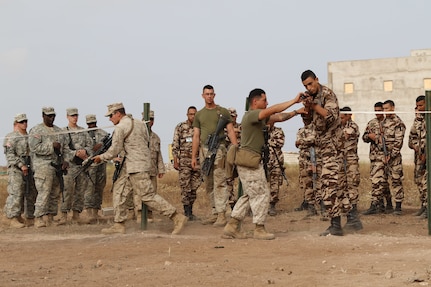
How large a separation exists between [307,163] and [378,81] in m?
34.3

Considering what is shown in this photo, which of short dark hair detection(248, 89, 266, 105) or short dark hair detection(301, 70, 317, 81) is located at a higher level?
short dark hair detection(301, 70, 317, 81)

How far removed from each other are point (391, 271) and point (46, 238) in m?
5.59

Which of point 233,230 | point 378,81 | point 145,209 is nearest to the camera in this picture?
point 233,230

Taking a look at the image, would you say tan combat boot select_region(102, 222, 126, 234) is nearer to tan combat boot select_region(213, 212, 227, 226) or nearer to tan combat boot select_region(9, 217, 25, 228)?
tan combat boot select_region(213, 212, 227, 226)

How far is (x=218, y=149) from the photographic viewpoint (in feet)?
35.4

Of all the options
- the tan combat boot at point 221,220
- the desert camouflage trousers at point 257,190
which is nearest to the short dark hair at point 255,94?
the desert camouflage trousers at point 257,190

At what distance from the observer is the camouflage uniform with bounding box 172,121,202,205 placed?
12.1m

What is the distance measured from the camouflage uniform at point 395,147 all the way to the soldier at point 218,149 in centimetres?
313

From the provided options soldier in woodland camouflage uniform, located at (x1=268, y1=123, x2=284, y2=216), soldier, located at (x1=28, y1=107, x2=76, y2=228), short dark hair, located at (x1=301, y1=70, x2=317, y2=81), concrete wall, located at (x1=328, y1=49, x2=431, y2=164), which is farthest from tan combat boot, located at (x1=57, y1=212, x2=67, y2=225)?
concrete wall, located at (x1=328, y1=49, x2=431, y2=164)

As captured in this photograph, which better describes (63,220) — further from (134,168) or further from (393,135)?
(393,135)

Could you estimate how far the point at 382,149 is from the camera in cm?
1252

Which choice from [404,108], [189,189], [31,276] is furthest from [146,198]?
[404,108]

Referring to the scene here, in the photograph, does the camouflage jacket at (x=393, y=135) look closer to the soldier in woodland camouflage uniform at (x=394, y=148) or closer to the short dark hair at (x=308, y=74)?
the soldier in woodland camouflage uniform at (x=394, y=148)

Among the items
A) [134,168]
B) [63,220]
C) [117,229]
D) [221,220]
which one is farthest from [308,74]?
[63,220]
